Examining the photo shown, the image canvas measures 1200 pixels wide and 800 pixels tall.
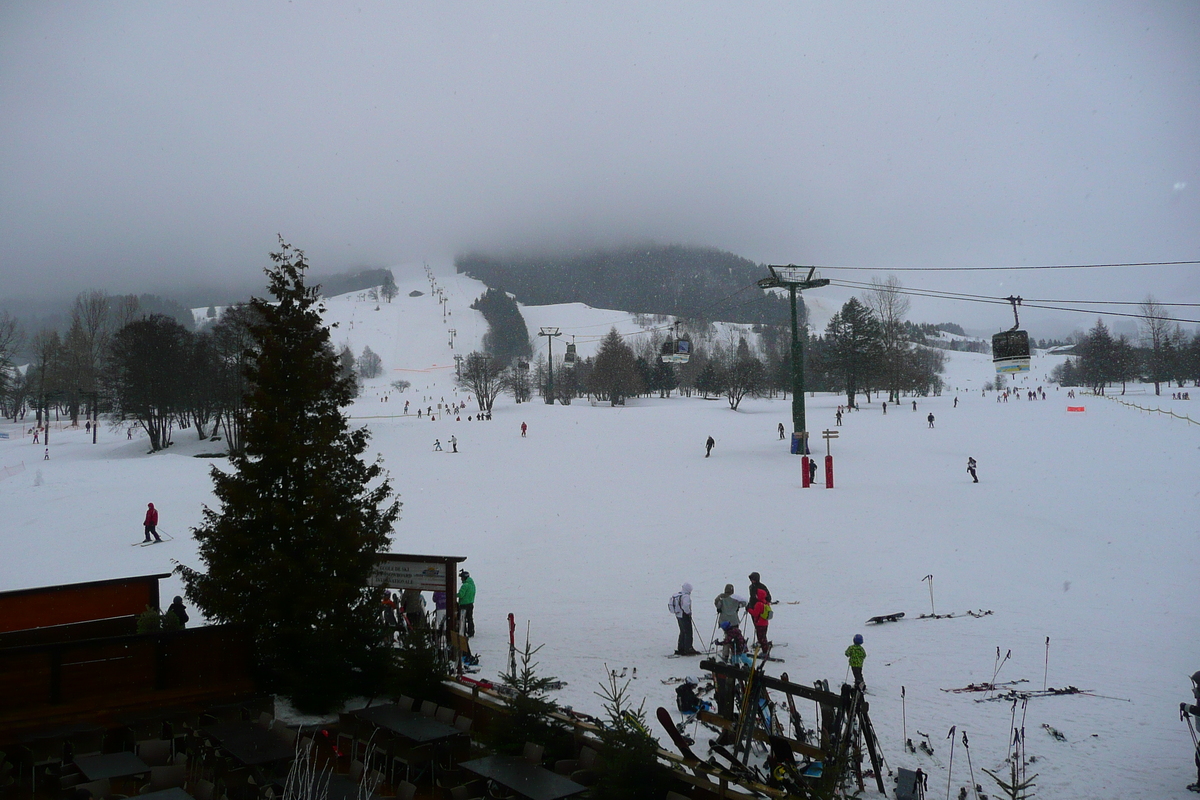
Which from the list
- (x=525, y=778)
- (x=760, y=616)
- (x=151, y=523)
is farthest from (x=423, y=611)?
(x=151, y=523)

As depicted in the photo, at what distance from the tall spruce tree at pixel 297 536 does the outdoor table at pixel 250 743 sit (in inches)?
77.4

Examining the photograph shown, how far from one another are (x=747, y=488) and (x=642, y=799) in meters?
26.2

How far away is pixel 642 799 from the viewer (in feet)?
19.2

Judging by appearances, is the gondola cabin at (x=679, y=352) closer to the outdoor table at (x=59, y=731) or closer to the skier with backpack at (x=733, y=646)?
the skier with backpack at (x=733, y=646)

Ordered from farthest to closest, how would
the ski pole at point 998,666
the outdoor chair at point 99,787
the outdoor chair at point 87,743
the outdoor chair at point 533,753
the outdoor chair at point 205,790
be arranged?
the ski pole at point 998,666
the outdoor chair at point 87,743
the outdoor chair at point 533,753
the outdoor chair at point 99,787
the outdoor chair at point 205,790

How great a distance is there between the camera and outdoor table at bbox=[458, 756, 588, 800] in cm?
600

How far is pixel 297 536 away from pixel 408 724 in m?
3.88

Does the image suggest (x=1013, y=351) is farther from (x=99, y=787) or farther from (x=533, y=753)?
(x=99, y=787)

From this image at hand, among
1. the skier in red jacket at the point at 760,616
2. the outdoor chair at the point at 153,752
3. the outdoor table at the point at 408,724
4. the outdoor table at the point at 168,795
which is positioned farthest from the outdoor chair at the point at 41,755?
the skier in red jacket at the point at 760,616

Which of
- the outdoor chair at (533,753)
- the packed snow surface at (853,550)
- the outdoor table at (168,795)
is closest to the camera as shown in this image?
the outdoor table at (168,795)

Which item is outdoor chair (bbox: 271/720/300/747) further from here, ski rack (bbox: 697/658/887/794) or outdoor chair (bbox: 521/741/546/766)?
ski rack (bbox: 697/658/887/794)

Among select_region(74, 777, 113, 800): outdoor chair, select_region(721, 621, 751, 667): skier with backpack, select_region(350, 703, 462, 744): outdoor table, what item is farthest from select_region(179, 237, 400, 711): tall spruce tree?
select_region(721, 621, 751, 667): skier with backpack

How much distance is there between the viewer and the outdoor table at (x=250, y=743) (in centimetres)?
687

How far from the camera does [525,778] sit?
631 centimetres
